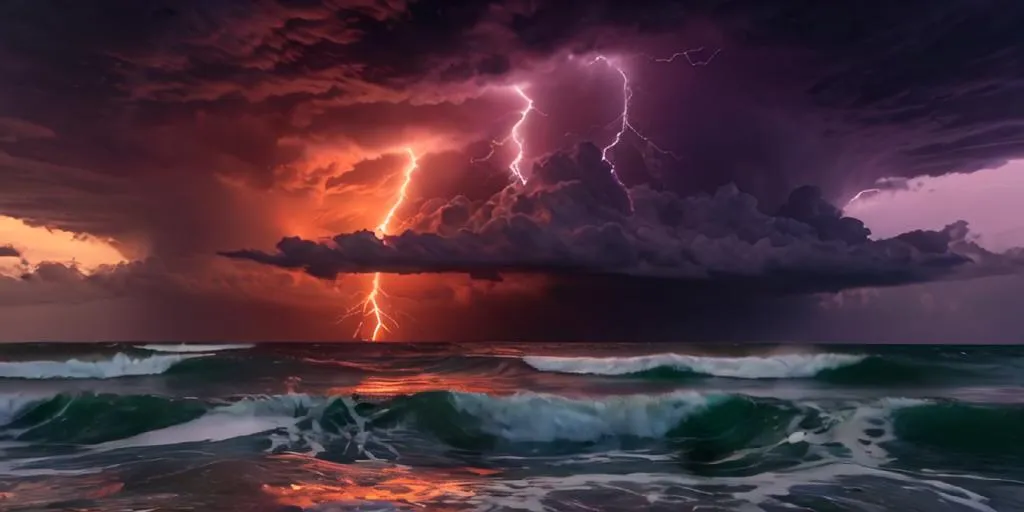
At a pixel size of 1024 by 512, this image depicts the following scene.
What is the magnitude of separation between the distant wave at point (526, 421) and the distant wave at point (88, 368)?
403 inches

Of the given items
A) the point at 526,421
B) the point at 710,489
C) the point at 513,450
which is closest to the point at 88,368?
the point at 526,421

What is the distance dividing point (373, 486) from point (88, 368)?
1953 centimetres

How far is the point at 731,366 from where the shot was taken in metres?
21.6

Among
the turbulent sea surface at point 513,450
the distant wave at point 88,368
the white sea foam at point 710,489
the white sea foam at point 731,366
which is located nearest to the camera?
the white sea foam at point 710,489

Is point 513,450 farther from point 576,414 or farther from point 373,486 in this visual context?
point 373,486

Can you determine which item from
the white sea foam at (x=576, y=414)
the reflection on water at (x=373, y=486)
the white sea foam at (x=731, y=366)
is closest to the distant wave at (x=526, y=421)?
the white sea foam at (x=576, y=414)

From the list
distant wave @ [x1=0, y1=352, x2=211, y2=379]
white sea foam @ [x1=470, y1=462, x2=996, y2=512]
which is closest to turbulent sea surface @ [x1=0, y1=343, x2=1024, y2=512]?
white sea foam @ [x1=470, y1=462, x2=996, y2=512]

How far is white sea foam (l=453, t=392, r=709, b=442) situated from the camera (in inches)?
432

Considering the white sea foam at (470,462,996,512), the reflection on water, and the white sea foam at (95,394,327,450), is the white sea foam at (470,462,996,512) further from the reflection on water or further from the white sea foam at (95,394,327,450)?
the white sea foam at (95,394,327,450)

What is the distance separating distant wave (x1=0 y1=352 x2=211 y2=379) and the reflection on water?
16388 millimetres

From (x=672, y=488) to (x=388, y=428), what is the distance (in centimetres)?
518

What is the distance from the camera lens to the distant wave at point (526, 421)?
403 inches

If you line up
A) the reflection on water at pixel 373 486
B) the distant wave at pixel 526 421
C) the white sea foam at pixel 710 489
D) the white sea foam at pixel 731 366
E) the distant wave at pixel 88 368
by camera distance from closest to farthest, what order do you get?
the reflection on water at pixel 373 486 → the white sea foam at pixel 710 489 → the distant wave at pixel 526 421 → the white sea foam at pixel 731 366 → the distant wave at pixel 88 368

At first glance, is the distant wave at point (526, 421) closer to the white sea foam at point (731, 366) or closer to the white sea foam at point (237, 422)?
the white sea foam at point (237, 422)
